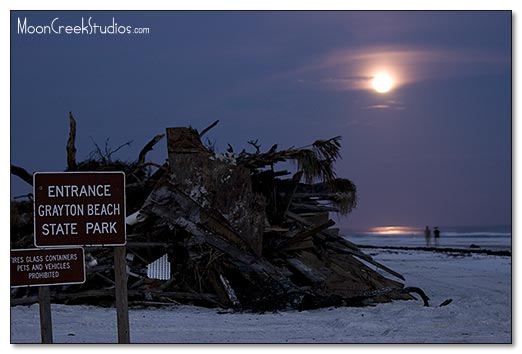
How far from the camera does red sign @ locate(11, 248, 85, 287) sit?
6941 mm

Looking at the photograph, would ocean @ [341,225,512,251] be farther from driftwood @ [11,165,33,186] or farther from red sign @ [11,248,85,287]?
red sign @ [11,248,85,287]

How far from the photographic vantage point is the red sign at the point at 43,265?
22.8 ft

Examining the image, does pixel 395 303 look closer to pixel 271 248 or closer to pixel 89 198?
pixel 271 248

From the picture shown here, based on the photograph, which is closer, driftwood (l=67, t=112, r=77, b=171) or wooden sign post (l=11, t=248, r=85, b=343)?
wooden sign post (l=11, t=248, r=85, b=343)

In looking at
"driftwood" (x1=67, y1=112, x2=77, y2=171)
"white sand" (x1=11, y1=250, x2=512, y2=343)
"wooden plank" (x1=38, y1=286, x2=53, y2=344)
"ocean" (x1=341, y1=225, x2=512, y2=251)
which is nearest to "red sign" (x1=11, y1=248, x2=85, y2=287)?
"wooden plank" (x1=38, y1=286, x2=53, y2=344)

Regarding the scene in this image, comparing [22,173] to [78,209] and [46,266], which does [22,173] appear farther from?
[78,209]

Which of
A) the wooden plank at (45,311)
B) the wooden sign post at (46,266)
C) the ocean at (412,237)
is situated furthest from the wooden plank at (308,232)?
the ocean at (412,237)

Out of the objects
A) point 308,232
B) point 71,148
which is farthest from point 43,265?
point 308,232

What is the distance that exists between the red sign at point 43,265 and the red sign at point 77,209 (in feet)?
0.41

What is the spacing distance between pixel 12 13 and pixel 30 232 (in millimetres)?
5267

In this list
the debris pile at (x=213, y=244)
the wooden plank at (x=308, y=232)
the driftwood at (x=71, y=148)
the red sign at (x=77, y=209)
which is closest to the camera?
the red sign at (x=77, y=209)

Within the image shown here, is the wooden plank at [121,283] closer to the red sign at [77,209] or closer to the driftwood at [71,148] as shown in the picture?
the red sign at [77,209]

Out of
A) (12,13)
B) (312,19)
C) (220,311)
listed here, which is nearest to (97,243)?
(12,13)

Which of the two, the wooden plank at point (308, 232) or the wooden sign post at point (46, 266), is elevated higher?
the wooden plank at point (308, 232)
